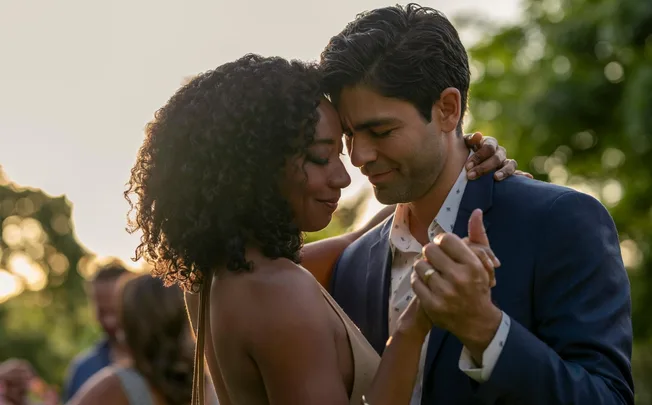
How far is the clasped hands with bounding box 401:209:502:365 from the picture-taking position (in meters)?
3.45

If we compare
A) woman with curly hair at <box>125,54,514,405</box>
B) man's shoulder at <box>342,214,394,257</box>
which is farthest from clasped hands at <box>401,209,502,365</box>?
man's shoulder at <box>342,214,394,257</box>

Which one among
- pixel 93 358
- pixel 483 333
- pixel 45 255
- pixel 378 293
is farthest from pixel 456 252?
pixel 45 255

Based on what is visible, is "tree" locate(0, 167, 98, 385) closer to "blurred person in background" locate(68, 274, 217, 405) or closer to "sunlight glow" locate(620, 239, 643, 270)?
"sunlight glow" locate(620, 239, 643, 270)

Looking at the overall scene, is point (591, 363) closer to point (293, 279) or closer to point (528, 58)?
point (293, 279)

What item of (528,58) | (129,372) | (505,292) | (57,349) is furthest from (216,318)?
(57,349)

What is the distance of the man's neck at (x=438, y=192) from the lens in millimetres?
4695

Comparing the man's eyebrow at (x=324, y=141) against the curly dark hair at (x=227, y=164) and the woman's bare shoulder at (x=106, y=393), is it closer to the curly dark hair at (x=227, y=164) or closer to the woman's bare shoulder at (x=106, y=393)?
the curly dark hair at (x=227, y=164)

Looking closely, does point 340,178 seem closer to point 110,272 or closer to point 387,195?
point 387,195

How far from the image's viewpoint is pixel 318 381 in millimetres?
3666

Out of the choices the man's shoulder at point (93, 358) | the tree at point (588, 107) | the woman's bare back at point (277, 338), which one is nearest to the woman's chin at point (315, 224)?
the woman's bare back at point (277, 338)

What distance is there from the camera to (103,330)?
9.52 m

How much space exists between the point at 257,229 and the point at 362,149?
0.83 meters

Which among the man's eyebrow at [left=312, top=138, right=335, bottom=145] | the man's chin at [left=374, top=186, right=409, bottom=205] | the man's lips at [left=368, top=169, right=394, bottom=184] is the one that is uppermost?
the man's eyebrow at [left=312, top=138, right=335, bottom=145]

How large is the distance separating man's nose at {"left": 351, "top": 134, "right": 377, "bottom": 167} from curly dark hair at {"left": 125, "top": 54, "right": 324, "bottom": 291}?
54cm
